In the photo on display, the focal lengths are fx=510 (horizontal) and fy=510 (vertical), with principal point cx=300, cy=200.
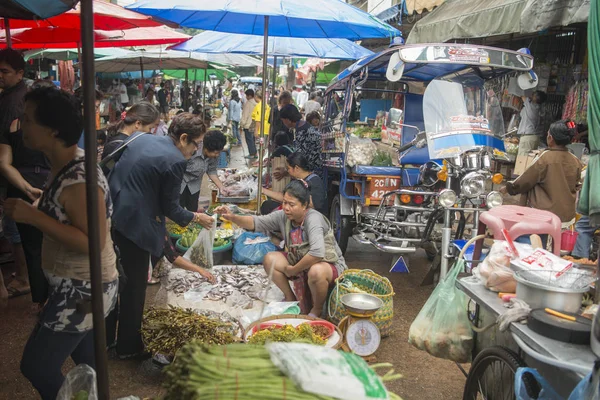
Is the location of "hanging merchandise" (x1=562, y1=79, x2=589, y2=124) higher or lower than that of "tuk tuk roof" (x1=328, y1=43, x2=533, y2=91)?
lower

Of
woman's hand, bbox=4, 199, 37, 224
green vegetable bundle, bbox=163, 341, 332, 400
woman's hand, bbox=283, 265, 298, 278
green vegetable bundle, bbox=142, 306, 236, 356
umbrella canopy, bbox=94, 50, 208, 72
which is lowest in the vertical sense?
green vegetable bundle, bbox=142, 306, 236, 356

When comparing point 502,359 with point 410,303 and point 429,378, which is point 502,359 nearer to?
point 429,378

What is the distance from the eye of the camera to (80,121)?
8.00 feet

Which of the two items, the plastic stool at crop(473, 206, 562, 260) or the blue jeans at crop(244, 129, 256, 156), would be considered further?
the blue jeans at crop(244, 129, 256, 156)

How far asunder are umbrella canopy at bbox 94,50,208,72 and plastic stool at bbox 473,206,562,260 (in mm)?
9598

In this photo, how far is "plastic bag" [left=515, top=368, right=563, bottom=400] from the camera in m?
2.31

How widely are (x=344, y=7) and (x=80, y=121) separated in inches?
136

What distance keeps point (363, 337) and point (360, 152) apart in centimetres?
273

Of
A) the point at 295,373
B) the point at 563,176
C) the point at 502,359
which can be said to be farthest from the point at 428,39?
the point at 295,373

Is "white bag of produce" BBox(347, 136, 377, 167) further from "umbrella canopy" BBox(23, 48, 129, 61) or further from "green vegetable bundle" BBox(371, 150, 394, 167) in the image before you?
"umbrella canopy" BBox(23, 48, 129, 61)

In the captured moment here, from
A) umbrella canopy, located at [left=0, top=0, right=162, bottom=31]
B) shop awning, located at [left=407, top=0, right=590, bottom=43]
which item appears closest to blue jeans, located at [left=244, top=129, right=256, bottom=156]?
shop awning, located at [left=407, top=0, right=590, bottom=43]

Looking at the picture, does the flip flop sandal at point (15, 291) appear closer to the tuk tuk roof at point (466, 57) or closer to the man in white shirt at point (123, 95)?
the tuk tuk roof at point (466, 57)

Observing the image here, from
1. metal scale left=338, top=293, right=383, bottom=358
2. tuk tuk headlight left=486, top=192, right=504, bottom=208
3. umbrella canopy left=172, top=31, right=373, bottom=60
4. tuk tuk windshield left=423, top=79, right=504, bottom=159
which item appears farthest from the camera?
umbrella canopy left=172, top=31, right=373, bottom=60

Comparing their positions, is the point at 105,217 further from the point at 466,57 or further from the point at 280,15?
the point at 466,57
